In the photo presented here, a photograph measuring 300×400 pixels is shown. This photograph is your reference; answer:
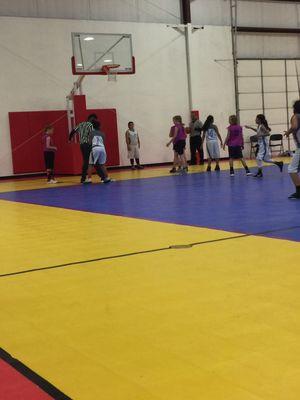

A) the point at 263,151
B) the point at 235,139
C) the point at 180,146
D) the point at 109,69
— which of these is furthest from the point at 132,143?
the point at 263,151

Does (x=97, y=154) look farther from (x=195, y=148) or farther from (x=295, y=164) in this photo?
(x=195, y=148)

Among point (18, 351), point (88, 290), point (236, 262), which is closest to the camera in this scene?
point (18, 351)

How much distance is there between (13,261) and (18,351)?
3035 millimetres

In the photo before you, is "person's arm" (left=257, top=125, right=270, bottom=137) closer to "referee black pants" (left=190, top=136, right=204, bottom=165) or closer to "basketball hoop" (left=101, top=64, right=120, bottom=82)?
"basketball hoop" (left=101, top=64, right=120, bottom=82)

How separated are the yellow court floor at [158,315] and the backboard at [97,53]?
1397cm

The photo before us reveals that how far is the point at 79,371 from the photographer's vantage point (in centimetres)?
346

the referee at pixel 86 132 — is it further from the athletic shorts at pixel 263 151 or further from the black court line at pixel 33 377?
the black court line at pixel 33 377

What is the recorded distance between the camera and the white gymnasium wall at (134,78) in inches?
881

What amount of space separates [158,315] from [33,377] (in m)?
1.28

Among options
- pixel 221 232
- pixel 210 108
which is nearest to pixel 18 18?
pixel 210 108

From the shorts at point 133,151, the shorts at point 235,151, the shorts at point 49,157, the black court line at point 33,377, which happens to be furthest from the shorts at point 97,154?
Answer: the black court line at point 33,377

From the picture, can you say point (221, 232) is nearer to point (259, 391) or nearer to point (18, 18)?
point (259, 391)

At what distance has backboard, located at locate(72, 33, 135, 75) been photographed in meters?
20.8

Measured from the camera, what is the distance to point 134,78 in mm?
24906
